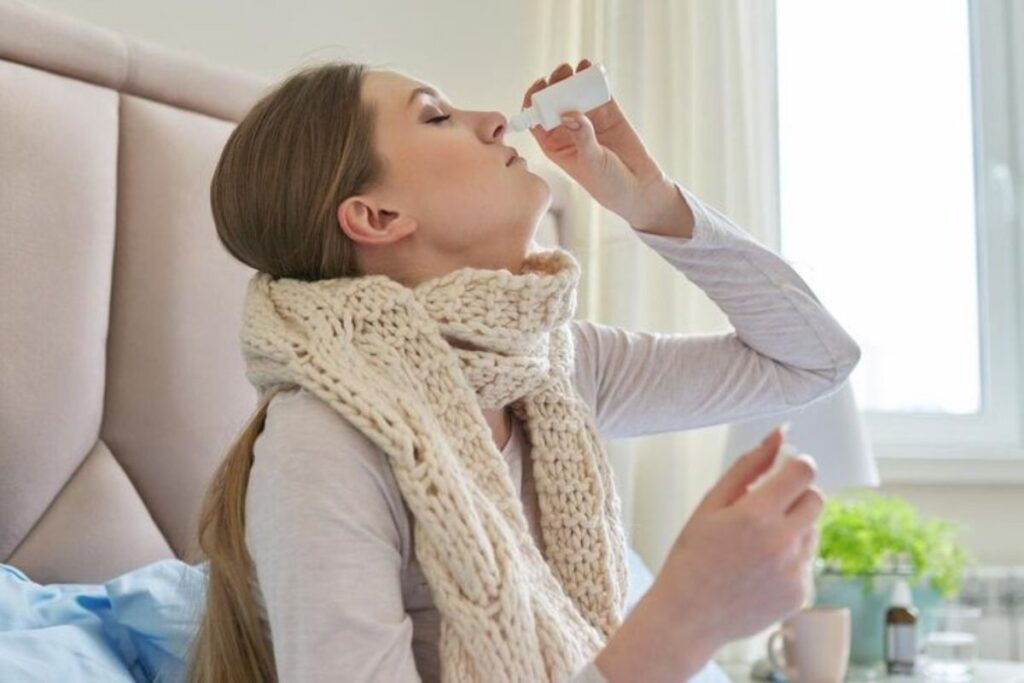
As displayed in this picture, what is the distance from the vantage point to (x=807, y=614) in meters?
→ 2.10

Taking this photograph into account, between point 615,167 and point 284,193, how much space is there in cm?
31

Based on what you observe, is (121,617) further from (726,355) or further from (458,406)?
(726,355)

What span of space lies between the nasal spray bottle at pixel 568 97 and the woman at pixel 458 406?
24 millimetres

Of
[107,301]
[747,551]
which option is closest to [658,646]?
[747,551]

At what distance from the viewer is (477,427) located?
3.57 ft

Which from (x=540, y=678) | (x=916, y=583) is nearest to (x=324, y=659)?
(x=540, y=678)

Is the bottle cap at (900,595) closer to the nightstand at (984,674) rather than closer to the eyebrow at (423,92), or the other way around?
the nightstand at (984,674)

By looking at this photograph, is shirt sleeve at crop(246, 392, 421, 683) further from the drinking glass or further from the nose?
the drinking glass

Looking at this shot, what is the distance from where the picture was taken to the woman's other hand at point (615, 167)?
1.26 m

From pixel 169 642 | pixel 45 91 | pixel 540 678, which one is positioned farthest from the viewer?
pixel 45 91

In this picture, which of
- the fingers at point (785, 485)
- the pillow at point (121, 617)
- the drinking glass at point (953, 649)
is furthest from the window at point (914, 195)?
the fingers at point (785, 485)

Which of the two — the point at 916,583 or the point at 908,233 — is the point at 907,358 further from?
the point at 916,583

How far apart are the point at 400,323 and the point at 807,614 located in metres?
1.23

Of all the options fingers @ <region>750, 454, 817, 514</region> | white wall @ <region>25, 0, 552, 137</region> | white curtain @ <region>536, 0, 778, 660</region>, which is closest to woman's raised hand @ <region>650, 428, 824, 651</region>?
fingers @ <region>750, 454, 817, 514</region>
